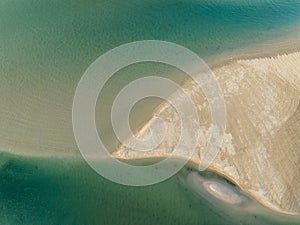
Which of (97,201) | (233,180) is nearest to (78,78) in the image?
(97,201)

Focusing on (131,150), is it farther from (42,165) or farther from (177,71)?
(177,71)

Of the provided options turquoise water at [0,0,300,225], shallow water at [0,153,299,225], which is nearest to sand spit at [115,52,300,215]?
shallow water at [0,153,299,225]

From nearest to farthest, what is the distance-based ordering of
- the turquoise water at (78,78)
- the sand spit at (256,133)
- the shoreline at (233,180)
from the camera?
the turquoise water at (78,78), the shoreline at (233,180), the sand spit at (256,133)

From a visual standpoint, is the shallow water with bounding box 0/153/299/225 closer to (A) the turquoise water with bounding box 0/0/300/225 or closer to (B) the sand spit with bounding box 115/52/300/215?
(A) the turquoise water with bounding box 0/0/300/225

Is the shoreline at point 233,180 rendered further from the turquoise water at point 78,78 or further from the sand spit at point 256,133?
the turquoise water at point 78,78

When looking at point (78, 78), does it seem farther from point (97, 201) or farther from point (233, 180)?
point (233, 180)

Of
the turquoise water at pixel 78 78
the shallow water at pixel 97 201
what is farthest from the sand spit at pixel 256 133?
the turquoise water at pixel 78 78
